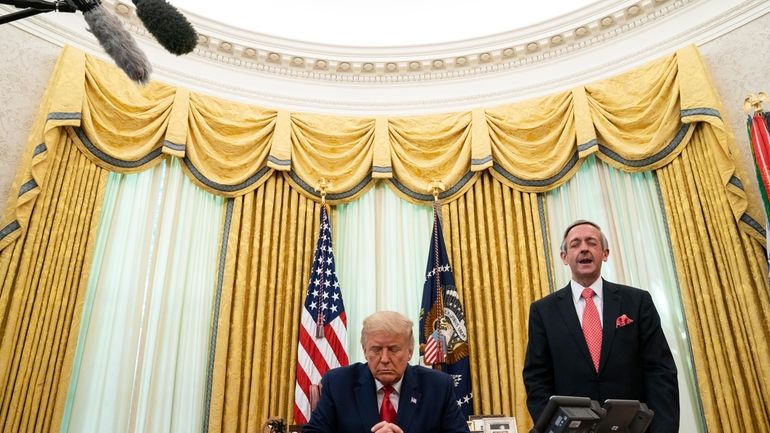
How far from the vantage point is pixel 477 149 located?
5.61 metres

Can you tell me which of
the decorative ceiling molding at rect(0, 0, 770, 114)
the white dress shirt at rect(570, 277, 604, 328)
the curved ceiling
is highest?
the curved ceiling

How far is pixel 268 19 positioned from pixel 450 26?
2.22 metres

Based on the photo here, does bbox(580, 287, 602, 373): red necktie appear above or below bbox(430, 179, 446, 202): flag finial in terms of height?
below

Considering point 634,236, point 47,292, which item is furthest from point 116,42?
point 634,236

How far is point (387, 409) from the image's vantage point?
2096mm

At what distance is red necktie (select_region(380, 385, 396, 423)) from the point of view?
2.07m

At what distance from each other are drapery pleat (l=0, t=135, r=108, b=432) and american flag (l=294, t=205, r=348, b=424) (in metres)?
1.83

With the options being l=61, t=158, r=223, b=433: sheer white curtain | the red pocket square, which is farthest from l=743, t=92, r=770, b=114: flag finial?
l=61, t=158, r=223, b=433: sheer white curtain

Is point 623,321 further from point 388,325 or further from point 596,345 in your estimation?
point 388,325

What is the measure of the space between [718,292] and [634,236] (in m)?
0.86

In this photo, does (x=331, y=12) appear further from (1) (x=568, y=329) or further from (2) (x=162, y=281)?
(1) (x=568, y=329)

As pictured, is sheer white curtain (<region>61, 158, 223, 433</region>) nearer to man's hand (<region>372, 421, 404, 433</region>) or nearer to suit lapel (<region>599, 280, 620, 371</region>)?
man's hand (<region>372, 421, 404, 433</region>)

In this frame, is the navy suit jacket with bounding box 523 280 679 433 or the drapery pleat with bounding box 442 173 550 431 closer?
the navy suit jacket with bounding box 523 280 679 433

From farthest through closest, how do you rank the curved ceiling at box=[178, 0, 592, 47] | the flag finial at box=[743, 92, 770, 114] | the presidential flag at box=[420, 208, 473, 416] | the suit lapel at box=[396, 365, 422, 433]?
the curved ceiling at box=[178, 0, 592, 47]
the presidential flag at box=[420, 208, 473, 416]
the flag finial at box=[743, 92, 770, 114]
the suit lapel at box=[396, 365, 422, 433]
